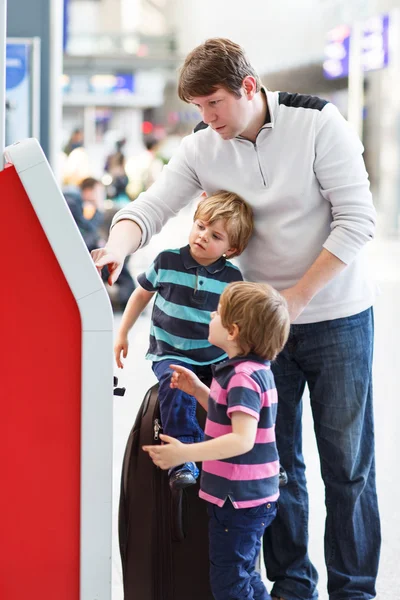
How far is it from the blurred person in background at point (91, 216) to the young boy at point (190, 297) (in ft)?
13.1

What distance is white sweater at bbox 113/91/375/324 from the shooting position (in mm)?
1898

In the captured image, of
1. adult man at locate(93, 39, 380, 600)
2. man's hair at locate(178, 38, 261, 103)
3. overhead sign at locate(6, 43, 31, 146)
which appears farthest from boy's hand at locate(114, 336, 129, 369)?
overhead sign at locate(6, 43, 31, 146)

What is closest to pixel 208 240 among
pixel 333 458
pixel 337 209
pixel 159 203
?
pixel 159 203

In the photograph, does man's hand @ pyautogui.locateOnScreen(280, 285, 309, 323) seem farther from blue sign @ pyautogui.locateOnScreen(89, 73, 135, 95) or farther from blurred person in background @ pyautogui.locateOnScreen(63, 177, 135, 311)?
blue sign @ pyautogui.locateOnScreen(89, 73, 135, 95)

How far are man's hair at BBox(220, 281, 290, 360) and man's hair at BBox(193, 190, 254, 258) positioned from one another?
0.25 metres

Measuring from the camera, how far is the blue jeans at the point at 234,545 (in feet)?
5.74

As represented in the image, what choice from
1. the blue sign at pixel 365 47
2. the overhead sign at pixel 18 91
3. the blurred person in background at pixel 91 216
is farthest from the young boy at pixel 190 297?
the blue sign at pixel 365 47

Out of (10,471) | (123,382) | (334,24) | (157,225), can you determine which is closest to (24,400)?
(10,471)

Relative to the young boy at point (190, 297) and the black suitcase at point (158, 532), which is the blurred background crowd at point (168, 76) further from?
the black suitcase at point (158, 532)

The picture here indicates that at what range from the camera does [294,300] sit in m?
1.88

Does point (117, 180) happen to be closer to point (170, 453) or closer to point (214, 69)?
point (214, 69)

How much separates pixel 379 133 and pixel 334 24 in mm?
2569

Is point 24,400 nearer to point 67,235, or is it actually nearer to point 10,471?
point 10,471

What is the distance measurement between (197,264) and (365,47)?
14881 mm
